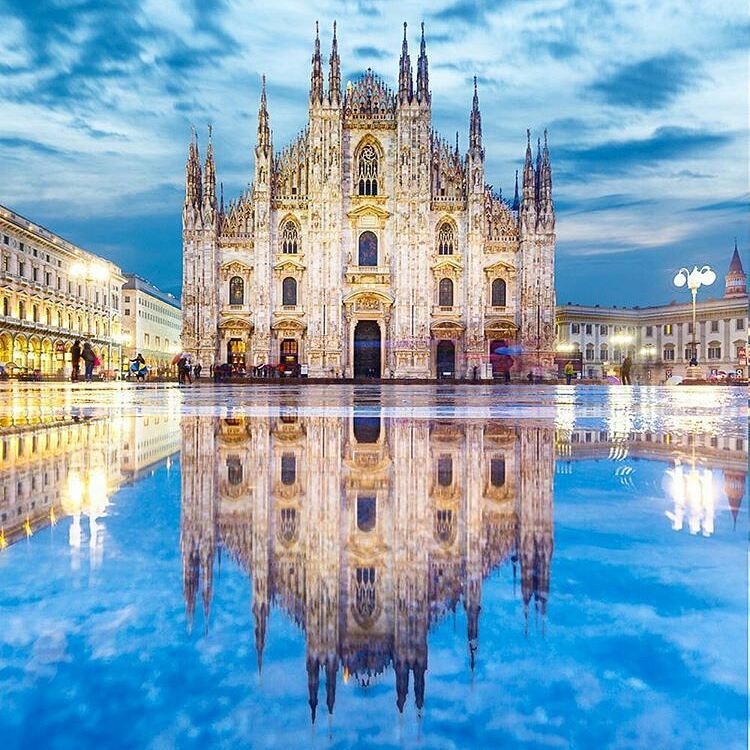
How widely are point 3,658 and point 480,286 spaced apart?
40164 mm

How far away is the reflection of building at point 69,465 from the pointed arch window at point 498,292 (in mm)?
36548

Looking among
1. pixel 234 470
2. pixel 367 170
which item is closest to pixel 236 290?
pixel 367 170

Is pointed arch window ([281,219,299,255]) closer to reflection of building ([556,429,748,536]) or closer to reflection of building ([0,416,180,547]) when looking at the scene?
reflection of building ([0,416,180,547])

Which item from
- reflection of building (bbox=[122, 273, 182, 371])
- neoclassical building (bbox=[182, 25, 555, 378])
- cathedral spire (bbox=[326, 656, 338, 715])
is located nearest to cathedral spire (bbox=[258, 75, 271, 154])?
neoclassical building (bbox=[182, 25, 555, 378])

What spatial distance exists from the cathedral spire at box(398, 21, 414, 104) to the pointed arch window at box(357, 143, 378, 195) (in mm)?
3225

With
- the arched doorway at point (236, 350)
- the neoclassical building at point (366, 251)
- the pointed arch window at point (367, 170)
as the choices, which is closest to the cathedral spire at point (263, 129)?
the neoclassical building at point (366, 251)

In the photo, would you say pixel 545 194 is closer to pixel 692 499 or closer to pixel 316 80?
pixel 316 80

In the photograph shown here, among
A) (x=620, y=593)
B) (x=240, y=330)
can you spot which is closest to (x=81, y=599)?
(x=620, y=593)

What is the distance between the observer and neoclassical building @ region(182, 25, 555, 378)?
39500mm

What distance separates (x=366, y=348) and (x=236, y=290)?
830 cm

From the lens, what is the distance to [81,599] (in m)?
1.40

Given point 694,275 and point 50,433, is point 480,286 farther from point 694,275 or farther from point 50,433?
point 50,433

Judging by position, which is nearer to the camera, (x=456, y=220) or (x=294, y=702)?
(x=294, y=702)

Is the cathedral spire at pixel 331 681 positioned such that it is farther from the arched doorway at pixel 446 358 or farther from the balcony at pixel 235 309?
the arched doorway at pixel 446 358
